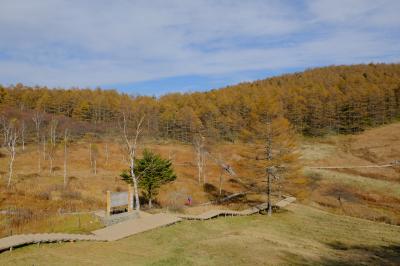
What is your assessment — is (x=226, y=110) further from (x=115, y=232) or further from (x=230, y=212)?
(x=115, y=232)

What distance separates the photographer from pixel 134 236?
2531 cm

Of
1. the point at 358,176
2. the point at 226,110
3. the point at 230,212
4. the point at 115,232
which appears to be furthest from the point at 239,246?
the point at 226,110

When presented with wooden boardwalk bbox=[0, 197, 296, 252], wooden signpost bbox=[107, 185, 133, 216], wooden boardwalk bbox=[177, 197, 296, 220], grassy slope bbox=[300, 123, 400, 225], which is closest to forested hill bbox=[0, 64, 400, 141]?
grassy slope bbox=[300, 123, 400, 225]

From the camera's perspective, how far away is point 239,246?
2408cm

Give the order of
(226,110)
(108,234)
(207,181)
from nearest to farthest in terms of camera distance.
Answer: (108,234) < (207,181) < (226,110)

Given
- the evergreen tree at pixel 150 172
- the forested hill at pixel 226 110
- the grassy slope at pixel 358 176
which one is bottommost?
the grassy slope at pixel 358 176

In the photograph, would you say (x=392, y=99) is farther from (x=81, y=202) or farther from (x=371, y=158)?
(x=81, y=202)

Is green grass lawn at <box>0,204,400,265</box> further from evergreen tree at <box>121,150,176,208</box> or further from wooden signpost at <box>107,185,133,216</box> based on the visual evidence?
evergreen tree at <box>121,150,176,208</box>

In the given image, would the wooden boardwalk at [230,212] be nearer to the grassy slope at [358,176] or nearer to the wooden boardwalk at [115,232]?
the wooden boardwalk at [115,232]

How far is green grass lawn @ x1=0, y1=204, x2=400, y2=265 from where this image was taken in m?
19.5

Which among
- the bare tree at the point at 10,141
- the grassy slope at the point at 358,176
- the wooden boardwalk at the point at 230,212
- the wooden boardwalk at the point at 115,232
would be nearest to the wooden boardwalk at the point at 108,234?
the wooden boardwalk at the point at 115,232

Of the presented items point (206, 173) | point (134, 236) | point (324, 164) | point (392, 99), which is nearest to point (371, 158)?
point (324, 164)

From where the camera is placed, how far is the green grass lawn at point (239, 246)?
1950cm

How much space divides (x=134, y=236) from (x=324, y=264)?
40.0 ft
